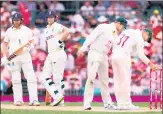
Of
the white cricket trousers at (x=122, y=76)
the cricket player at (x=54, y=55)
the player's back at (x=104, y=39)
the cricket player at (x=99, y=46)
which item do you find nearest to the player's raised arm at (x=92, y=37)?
the cricket player at (x=99, y=46)

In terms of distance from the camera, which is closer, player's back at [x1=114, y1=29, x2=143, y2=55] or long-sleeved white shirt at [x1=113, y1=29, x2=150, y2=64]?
long-sleeved white shirt at [x1=113, y1=29, x2=150, y2=64]

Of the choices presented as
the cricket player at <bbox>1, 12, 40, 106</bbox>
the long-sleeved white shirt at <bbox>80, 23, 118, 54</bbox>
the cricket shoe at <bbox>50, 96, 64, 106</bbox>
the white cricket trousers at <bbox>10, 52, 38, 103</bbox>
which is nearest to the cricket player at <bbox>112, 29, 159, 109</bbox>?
the long-sleeved white shirt at <bbox>80, 23, 118, 54</bbox>

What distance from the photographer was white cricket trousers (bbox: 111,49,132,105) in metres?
18.3

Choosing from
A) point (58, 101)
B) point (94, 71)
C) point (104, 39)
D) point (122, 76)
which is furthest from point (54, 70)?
point (122, 76)

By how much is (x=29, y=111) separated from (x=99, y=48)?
8.60 ft

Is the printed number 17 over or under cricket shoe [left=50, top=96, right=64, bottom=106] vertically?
over

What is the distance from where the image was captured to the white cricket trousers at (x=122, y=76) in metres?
18.3

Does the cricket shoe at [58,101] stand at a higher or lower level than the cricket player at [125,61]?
lower

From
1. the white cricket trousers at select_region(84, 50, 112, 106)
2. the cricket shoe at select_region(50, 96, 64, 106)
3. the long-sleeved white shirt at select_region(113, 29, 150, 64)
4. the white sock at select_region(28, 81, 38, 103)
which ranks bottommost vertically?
the cricket shoe at select_region(50, 96, 64, 106)

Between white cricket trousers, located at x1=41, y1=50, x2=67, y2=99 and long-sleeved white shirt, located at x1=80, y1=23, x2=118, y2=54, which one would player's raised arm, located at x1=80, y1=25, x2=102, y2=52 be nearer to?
long-sleeved white shirt, located at x1=80, y1=23, x2=118, y2=54

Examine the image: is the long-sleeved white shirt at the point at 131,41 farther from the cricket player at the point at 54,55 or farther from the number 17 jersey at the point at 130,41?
the cricket player at the point at 54,55

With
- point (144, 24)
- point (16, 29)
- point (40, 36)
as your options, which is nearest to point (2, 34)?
point (40, 36)

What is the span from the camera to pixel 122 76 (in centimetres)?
1834

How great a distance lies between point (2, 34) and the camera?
28.0 meters
